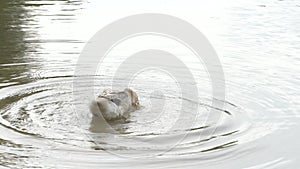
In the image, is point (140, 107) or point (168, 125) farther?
point (140, 107)

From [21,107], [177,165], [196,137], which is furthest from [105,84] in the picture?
[177,165]

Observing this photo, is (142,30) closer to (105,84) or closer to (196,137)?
(105,84)

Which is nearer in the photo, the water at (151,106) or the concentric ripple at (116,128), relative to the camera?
the water at (151,106)

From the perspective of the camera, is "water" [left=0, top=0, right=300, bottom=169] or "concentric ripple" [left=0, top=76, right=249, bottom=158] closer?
"water" [left=0, top=0, right=300, bottom=169]

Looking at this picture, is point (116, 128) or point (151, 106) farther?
point (151, 106)

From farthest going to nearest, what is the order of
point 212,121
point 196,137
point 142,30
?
point 142,30, point 212,121, point 196,137

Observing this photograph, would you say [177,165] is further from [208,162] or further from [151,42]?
[151,42]

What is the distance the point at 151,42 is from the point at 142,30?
42.4 inches

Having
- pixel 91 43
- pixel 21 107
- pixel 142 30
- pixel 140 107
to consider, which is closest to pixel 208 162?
pixel 140 107

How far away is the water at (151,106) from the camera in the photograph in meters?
6.65

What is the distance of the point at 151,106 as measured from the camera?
27.6ft

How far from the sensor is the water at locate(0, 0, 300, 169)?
262 inches

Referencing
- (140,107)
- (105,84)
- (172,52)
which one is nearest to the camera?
(140,107)

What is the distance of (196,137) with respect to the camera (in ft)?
23.9
